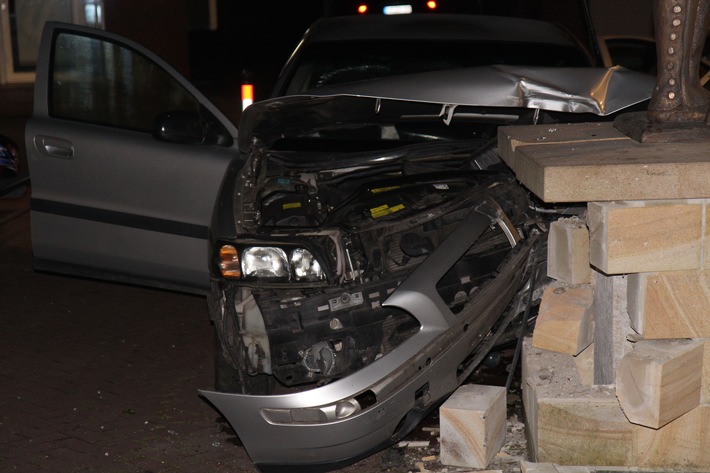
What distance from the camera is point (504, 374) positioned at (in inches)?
216

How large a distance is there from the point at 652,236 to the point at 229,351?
1.97m

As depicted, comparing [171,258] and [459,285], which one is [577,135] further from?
[171,258]

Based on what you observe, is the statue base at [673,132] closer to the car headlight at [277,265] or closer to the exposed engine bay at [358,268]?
the exposed engine bay at [358,268]

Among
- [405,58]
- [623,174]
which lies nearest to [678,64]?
[623,174]

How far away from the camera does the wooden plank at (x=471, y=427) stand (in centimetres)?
412

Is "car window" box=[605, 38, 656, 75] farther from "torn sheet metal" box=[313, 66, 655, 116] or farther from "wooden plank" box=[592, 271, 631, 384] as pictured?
"wooden plank" box=[592, 271, 631, 384]

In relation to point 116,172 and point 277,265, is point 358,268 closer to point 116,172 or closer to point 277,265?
point 277,265

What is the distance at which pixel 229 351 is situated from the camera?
443 cm

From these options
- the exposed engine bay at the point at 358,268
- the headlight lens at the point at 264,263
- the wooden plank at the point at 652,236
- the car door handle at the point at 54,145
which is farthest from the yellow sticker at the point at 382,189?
the car door handle at the point at 54,145

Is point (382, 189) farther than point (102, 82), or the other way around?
point (102, 82)

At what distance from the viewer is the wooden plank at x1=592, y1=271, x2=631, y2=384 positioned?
3717mm

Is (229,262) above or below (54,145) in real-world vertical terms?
below

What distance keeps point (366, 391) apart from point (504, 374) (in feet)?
5.87

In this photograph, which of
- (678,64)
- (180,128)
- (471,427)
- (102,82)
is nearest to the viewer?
(678,64)
